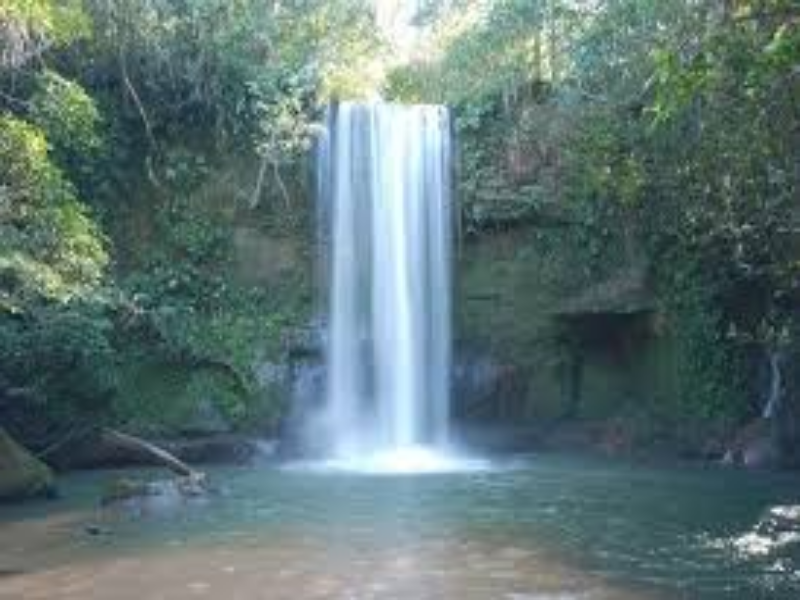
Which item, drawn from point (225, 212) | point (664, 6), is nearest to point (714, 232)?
point (664, 6)

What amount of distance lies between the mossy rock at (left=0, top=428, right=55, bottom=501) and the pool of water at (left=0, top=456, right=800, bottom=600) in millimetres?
469

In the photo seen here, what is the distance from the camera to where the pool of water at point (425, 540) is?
34.5 feet

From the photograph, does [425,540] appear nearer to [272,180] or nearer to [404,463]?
[404,463]

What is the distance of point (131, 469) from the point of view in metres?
19.2

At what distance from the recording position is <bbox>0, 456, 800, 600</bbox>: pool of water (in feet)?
34.5

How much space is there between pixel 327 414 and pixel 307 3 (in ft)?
26.9

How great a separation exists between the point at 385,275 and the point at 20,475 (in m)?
9.16

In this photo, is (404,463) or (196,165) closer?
(404,463)

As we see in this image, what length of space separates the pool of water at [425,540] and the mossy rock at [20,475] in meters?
0.47

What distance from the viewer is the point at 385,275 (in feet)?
77.5

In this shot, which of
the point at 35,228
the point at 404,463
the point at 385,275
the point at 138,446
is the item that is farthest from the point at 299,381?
the point at 35,228

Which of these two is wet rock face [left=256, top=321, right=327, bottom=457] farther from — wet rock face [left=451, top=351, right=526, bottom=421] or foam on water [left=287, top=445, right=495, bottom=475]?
wet rock face [left=451, top=351, right=526, bottom=421]

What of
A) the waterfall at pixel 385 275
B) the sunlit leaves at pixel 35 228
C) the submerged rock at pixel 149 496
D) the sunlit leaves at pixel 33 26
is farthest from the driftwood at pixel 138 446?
the sunlit leaves at pixel 33 26

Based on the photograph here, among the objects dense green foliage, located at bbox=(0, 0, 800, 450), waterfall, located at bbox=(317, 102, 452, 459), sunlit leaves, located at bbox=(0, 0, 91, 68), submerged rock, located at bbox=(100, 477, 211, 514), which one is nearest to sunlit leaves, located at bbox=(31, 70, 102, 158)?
dense green foliage, located at bbox=(0, 0, 800, 450)
